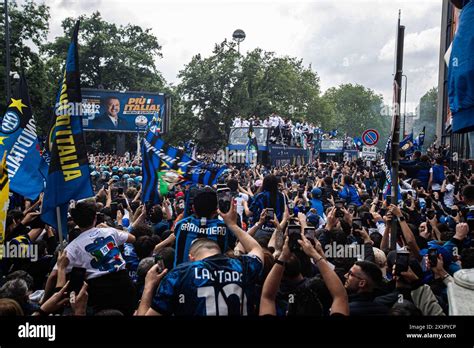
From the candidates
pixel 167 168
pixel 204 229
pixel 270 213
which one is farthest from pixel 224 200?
pixel 167 168

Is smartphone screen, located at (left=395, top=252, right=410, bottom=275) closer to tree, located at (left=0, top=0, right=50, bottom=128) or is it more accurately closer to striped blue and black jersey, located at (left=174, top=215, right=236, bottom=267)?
striped blue and black jersey, located at (left=174, top=215, right=236, bottom=267)

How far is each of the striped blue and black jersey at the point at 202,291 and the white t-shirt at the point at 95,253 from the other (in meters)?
1.26

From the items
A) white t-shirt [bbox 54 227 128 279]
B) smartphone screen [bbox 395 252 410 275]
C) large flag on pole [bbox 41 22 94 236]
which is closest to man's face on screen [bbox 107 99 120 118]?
large flag on pole [bbox 41 22 94 236]

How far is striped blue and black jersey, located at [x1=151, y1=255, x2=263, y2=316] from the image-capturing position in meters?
3.20

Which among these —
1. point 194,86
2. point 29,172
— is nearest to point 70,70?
point 29,172

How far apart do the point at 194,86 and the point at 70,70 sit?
112ft

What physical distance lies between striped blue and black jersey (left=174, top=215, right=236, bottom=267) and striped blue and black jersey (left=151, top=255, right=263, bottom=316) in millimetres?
1189

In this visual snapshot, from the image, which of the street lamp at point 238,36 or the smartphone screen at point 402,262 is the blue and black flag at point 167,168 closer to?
the smartphone screen at point 402,262

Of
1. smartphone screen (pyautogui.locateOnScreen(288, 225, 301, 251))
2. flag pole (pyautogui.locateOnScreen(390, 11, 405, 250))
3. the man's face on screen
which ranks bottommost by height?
smartphone screen (pyautogui.locateOnScreen(288, 225, 301, 251))

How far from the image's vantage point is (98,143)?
4659cm

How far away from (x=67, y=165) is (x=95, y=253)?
59.1 inches

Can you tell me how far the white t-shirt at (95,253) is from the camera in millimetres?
4293

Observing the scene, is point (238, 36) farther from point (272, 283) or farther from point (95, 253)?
point (272, 283)

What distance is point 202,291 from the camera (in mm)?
3189
